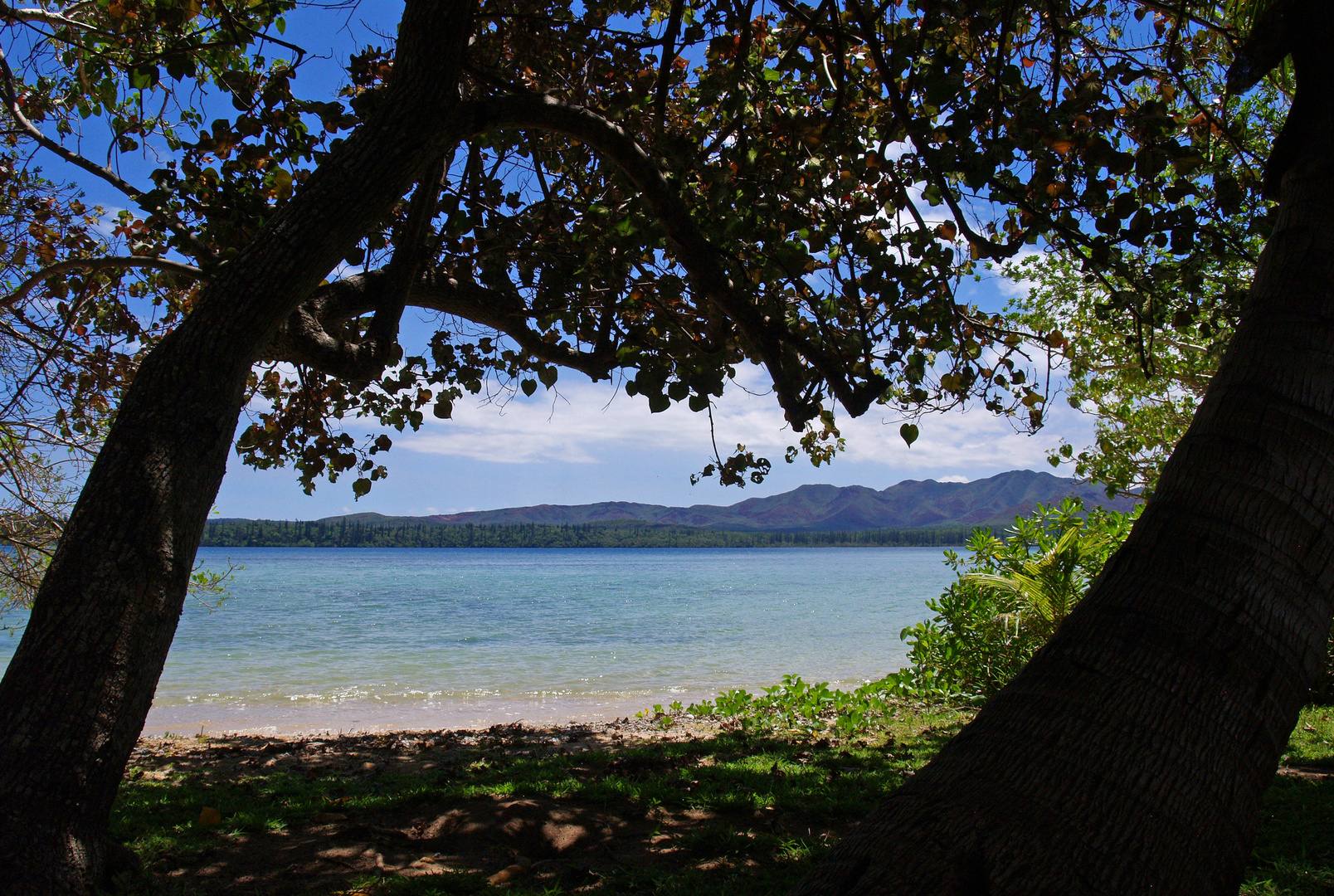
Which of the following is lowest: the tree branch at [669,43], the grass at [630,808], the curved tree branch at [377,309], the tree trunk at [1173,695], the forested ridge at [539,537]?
the forested ridge at [539,537]

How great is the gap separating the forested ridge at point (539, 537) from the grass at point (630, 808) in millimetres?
118915

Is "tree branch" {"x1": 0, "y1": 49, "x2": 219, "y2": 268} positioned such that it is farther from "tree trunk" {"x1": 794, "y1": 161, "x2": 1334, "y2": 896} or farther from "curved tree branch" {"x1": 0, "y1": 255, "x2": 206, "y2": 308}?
"tree trunk" {"x1": 794, "y1": 161, "x2": 1334, "y2": 896}

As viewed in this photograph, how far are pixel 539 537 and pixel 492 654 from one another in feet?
471

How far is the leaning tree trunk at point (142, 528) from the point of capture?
2459 mm

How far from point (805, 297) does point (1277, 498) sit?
3069 mm

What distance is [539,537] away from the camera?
158m

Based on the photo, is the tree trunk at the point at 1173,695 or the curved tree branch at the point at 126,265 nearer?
the tree trunk at the point at 1173,695

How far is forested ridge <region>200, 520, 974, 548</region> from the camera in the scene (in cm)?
13588

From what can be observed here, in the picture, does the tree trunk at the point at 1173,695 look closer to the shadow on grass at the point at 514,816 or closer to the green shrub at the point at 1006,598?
the shadow on grass at the point at 514,816

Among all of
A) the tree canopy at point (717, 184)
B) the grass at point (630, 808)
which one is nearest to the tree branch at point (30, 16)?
the tree canopy at point (717, 184)

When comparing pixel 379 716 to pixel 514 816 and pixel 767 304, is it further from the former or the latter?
pixel 767 304

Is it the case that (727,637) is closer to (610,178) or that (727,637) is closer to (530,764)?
(530,764)

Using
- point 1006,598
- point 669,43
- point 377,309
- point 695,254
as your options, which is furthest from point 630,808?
point 1006,598

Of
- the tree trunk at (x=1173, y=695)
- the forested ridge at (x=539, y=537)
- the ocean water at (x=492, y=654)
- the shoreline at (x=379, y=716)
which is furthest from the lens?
the forested ridge at (x=539, y=537)
